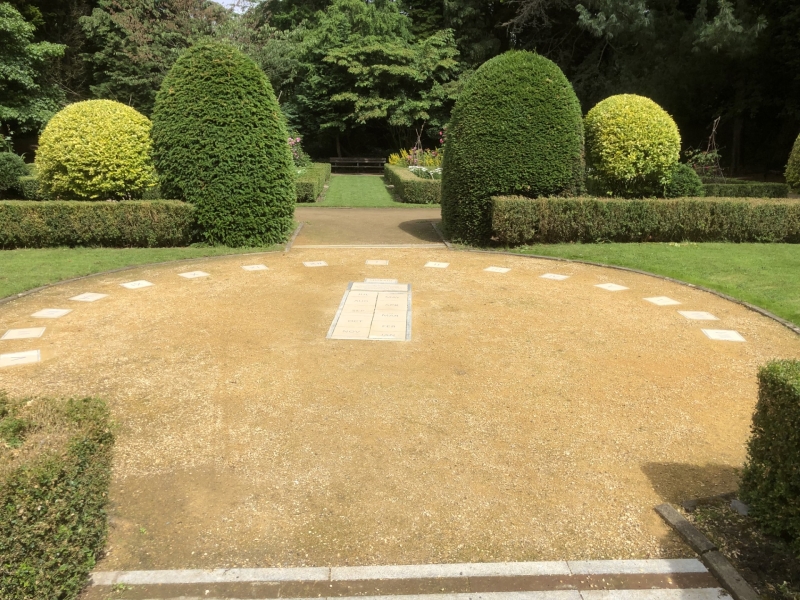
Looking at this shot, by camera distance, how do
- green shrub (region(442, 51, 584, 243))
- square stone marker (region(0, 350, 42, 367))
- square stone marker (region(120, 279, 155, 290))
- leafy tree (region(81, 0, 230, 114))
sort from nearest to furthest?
square stone marker (region(0, 350, 42, 367))
square stone marker (region(120, 279, 155, 290))
green shrub (region(442, 51, 584, 243))
leafy tree (region(81, 0, 230, 114))

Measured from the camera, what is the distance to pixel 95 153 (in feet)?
38.5

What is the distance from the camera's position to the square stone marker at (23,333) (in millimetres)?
6581

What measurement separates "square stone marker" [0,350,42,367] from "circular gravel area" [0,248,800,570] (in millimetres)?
175

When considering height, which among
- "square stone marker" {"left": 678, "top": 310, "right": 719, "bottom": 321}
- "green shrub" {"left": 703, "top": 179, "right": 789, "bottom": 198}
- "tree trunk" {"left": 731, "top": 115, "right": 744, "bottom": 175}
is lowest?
"square stone marker" {"left": 678, "top": 310, "right": 719, "bottom": 321}

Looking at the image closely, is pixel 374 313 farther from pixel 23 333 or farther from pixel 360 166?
pixel 360 166

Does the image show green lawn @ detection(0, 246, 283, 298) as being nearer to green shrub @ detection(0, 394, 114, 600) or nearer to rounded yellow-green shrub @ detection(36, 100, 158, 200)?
rounded yellow-green shrub @ detection(36, 100, 158, 200)

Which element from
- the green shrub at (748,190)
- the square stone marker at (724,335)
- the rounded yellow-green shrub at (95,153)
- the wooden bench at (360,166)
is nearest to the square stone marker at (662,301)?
the square stone marker at (724,335)

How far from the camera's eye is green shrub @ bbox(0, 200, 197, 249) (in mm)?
11211

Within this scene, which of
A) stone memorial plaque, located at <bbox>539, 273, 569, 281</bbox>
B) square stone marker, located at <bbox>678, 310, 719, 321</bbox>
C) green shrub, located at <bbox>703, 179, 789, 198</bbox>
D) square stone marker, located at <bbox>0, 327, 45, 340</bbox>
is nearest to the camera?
square stone marker, located at <bbox>0, 327, 45, 340</bbox>

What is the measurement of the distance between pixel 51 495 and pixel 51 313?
18.2 ft

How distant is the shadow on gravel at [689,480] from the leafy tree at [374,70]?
31.1m

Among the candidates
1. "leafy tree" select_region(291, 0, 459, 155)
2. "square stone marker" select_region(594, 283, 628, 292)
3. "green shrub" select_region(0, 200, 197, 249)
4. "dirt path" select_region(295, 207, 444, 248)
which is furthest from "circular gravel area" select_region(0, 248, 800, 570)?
"leafy tree" select_region(291, 0, 459, 155)

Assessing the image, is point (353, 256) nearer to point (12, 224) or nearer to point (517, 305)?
point (517, 305)

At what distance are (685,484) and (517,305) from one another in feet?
13.9
